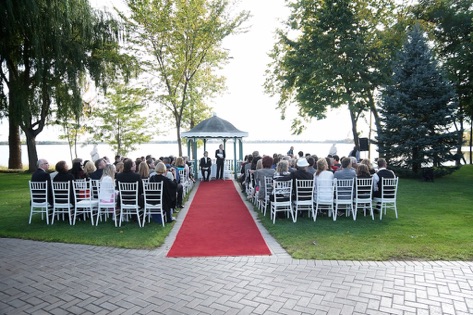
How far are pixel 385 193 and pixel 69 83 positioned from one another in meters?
17.1

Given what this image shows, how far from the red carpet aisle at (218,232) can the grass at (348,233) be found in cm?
46

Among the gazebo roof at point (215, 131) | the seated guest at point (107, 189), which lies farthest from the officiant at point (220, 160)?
the seated guest at point (107, 189)

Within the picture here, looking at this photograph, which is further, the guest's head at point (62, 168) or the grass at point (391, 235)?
the guest's head at point (62, 168)

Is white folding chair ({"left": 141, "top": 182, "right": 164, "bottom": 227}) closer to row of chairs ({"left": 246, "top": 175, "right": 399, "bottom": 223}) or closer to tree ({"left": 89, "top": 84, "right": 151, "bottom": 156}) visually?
row of chairs ({"left": 246, "top": 175, "right": 399, "bottom": 223})

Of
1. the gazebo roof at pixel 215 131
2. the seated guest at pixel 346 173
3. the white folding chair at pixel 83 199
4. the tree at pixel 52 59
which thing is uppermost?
the tree at pixel 52 59

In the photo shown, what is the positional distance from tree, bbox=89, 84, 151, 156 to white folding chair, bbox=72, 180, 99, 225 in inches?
820

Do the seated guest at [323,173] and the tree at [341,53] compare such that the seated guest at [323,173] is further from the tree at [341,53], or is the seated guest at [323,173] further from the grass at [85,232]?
the tree at [341,53]

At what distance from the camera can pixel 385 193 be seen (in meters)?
8.05

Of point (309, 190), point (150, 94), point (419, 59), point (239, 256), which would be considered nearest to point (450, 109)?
point (419, 59)

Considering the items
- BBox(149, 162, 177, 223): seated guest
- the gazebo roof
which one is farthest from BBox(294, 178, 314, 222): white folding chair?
the gazebo roof

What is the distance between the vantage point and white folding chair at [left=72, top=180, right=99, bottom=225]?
7.72m

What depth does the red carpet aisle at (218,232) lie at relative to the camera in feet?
18.7

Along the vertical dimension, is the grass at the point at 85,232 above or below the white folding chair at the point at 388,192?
below

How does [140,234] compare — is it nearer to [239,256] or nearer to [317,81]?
[239,256]
